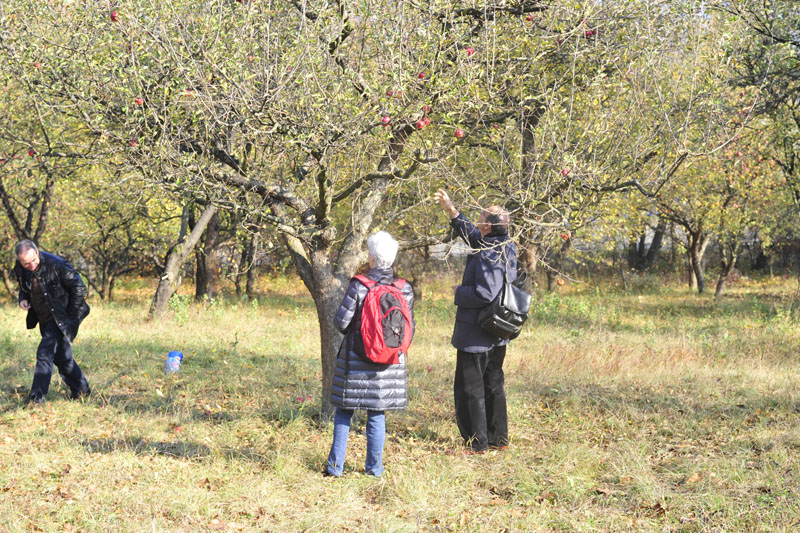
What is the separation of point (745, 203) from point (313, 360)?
12502 millimetres

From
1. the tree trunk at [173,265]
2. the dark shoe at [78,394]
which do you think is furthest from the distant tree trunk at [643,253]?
the dark shoe at [78,394]

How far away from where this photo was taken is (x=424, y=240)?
5.69 meters

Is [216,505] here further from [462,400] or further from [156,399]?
[156,399]

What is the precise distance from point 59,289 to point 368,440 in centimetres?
372

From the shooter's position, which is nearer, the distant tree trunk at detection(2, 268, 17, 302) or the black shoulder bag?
the black shoulder bag

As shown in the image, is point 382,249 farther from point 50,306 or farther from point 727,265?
point 727,265

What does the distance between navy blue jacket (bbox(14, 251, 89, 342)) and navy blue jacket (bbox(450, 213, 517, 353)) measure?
150 inches

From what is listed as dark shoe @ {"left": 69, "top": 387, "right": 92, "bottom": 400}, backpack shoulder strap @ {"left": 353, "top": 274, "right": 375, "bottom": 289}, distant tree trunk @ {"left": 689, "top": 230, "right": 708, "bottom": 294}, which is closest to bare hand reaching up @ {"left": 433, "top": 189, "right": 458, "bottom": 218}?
backpack shoulder strap @ {"left": 353, "top": 274, "right": 375, "bottom": 289}

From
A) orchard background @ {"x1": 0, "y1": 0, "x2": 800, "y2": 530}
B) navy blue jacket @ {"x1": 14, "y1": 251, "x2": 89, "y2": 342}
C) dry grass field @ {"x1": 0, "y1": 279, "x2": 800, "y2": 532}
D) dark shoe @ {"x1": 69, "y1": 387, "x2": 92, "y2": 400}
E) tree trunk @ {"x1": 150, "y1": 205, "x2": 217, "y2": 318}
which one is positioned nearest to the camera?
dry grass field @ {"x1": 0, "y1": 279, "x2": 800, "y2": 532}

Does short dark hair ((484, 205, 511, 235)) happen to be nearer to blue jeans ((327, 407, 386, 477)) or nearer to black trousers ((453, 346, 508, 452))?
black trousers ((453, 346, 508, 452))

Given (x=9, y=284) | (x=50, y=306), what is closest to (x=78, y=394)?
(x=50, y=306)

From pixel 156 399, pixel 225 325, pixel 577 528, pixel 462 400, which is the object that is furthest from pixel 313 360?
pixel 577 528

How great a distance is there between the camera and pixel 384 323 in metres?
4.72

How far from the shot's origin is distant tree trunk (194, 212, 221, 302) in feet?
52.1
